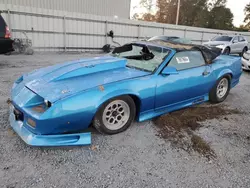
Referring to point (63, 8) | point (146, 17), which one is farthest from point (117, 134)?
point (146, 17)

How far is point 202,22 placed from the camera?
1405 inches

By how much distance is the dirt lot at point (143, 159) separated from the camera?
2.07 m

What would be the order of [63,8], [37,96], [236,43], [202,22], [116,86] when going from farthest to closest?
[202,22], [63,8], [236,43], [116,86], [37,96]

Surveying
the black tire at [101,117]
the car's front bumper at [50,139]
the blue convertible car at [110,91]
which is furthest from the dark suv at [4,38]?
the black tire at [101,117]

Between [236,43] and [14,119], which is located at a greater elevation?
[236,43]

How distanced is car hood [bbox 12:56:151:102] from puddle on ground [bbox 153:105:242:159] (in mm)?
897

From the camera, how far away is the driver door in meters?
3.19

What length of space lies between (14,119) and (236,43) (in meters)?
14.5

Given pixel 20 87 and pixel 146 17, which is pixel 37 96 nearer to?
pixel 20 87

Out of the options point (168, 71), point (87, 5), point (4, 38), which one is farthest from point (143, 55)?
point (87, 5)

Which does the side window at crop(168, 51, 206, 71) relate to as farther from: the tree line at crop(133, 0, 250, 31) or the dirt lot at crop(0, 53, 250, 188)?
the tree line at crop(133, 0, 250, 31)

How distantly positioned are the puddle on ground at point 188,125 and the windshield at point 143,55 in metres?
0.90

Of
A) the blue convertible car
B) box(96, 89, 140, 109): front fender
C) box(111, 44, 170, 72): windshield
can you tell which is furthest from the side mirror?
box(96, 89, 140, 109): front fender

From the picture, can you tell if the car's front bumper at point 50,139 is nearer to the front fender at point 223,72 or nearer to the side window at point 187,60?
the side window at point 187,60
